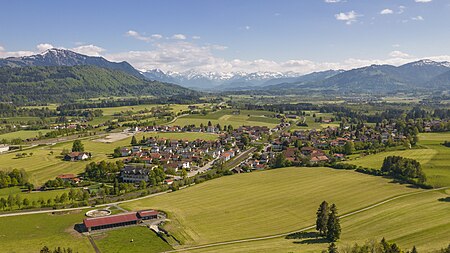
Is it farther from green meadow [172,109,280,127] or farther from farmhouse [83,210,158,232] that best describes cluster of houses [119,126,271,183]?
green meadow [172,109,280,127]

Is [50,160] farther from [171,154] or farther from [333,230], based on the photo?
[333,230]

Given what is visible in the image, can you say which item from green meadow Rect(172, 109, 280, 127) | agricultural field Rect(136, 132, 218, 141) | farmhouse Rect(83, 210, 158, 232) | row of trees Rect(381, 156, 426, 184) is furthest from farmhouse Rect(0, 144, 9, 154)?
row of trees Rect(381, 156, 426, 184)

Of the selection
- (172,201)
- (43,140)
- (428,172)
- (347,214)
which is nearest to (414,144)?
(428,172)

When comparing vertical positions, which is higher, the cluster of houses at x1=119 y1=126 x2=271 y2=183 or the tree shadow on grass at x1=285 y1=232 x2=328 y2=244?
the cluster of houses at x1=119 y1=126 x2=271 y2=183

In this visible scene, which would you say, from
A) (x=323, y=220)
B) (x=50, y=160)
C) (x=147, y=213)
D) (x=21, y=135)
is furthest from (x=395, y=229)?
(x=21, y=135)

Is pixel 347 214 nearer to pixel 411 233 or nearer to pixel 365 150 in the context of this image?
pixel 411 233
